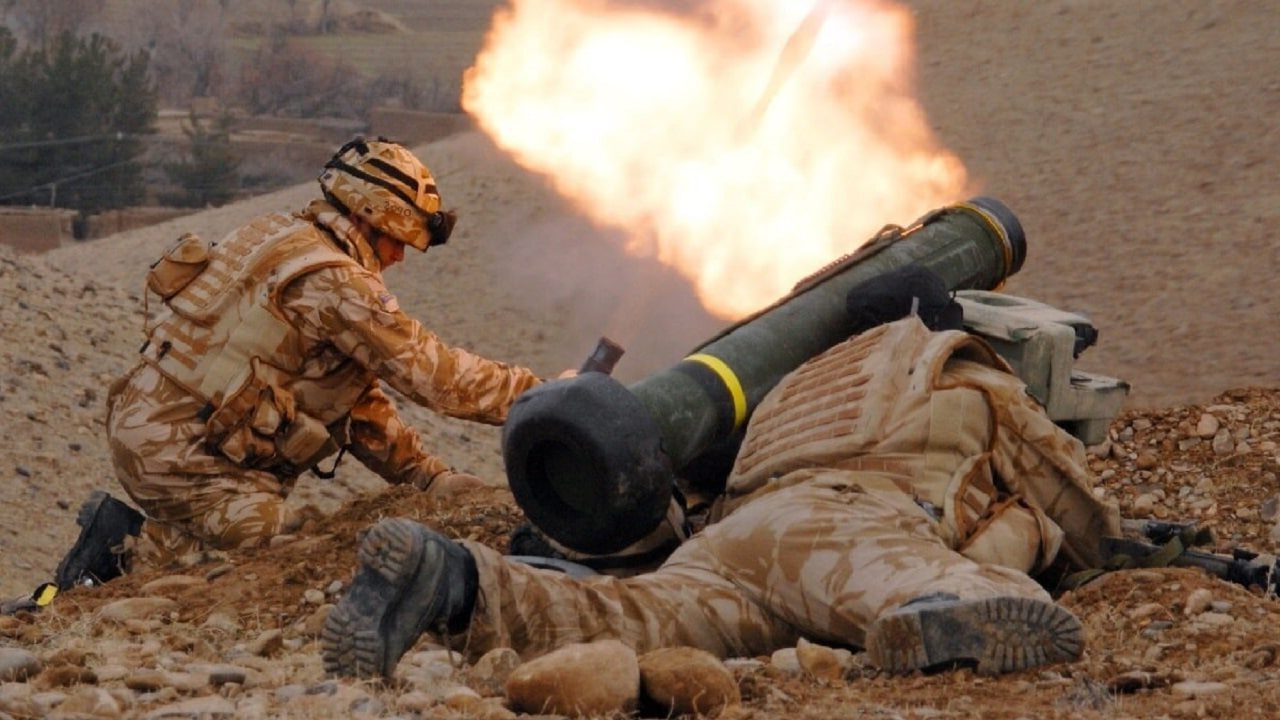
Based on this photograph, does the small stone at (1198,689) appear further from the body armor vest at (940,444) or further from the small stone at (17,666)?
the small stone at (17,666)

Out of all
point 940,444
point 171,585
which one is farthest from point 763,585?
point 171,585

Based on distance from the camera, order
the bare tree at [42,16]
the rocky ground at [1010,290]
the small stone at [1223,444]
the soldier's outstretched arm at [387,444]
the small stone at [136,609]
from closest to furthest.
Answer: the rocky ground at [1010,290]
the small stone at [136,609]
the soldier's outstretched arm at [387,444]
the small stone at [1223,444]
the bare tree at [42,16]

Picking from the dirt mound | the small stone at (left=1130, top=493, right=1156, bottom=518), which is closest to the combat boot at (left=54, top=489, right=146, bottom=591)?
the dirt mound

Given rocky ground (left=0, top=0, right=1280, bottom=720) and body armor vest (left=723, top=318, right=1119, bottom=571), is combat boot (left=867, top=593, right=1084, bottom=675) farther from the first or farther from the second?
body armor vest (left=723, top=318, right=1119, bottom=571)

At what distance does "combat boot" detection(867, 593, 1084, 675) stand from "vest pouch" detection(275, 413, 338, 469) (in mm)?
3232

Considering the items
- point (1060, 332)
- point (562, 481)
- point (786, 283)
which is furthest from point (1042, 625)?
point (786, 283)

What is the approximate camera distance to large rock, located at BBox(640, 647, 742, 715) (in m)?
4.57

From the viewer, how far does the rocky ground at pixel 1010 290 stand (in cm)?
471

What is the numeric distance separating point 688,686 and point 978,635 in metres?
0.66

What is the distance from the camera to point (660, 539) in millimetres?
6477

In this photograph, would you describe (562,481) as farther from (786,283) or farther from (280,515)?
(786,283)

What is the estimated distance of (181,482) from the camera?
24.6ft

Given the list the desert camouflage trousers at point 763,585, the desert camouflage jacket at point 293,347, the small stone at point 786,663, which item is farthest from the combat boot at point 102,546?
the small stone at point 786,663

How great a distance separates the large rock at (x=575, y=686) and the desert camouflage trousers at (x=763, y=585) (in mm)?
553
